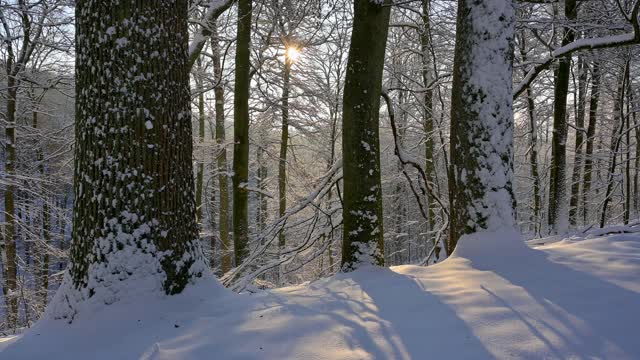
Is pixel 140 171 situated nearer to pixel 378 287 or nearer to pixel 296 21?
pixel 378 287

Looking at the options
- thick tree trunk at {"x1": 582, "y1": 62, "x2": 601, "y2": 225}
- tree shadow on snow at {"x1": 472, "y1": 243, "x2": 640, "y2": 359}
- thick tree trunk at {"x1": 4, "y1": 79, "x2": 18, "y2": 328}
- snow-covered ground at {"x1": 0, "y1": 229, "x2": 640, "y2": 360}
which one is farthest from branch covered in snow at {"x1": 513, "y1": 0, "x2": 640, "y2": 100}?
thick tree trunk at {"x1": 4, "y1": 79, "x2": 18, "y2": 328}

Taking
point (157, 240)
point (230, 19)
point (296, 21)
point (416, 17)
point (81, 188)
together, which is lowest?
point (157, 240)

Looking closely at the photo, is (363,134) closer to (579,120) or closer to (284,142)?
(284,142)

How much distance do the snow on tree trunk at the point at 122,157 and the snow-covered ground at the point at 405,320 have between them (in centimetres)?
23

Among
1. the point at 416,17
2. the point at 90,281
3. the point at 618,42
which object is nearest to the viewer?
the point at 90,281

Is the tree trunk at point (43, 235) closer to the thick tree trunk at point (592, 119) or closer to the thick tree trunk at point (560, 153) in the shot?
the thick tree trunk at point (560, 153)

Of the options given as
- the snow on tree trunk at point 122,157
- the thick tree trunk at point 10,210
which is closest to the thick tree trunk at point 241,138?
the snow on tree trunk at point 122,157

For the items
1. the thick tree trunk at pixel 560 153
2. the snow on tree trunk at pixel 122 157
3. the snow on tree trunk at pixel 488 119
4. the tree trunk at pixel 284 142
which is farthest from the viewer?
the tree trunk at pixel 284 142

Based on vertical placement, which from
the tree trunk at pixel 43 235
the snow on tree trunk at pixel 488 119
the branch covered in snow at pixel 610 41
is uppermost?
the branch covered in snow at pixel 610 41

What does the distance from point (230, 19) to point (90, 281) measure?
7147mm

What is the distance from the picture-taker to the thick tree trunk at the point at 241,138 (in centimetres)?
682

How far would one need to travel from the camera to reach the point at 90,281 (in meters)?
2.89

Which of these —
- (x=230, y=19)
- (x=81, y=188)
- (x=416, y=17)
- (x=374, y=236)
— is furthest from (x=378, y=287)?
(x=416, y=17)

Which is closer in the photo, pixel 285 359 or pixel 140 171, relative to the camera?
pixel 285 359
